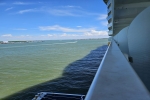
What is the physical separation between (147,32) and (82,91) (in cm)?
871

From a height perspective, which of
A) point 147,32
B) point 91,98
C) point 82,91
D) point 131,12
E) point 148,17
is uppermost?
point 131,12

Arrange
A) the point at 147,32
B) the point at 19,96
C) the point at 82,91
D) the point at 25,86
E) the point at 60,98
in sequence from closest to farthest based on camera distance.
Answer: the point at 147,32 → the point at 60,98 → the point at 19,96 → the point at 82,91 → the point at 25,86

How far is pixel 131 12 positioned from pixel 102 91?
10.9 metres

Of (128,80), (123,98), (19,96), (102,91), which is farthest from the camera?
(19,96)

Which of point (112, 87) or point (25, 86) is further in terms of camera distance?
point (25, 86)

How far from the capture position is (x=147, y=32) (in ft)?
6.40

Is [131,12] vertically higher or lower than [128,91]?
higher

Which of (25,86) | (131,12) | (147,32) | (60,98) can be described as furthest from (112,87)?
(25,86)

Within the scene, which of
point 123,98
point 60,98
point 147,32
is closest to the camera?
point 123,98

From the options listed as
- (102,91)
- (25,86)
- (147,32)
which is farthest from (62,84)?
(102,91)

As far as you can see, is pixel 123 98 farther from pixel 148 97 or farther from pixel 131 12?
pixel 131 12

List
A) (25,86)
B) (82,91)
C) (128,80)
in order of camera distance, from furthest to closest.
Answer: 1. (25,86)
2. (82,91)
3. (128,80)

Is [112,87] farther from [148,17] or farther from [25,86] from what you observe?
[25,86]

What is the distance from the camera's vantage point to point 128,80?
1.11m
